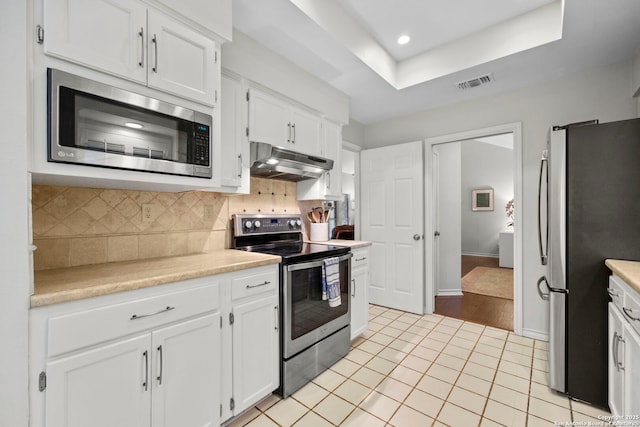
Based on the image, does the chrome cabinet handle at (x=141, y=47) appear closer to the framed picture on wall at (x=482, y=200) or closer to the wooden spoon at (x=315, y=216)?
the wooden spoon at (x=315, y=216)

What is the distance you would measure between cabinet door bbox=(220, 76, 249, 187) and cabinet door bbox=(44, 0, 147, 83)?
0.62m

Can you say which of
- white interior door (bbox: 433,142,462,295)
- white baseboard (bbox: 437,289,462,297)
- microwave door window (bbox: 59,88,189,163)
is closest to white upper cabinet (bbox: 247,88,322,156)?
microwave door window (bbox: 59,88,189,163)

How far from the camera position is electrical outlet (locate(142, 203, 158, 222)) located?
6.00 ft

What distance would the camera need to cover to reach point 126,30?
52.2 inches

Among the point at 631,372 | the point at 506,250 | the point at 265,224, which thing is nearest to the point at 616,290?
the point at 631,372

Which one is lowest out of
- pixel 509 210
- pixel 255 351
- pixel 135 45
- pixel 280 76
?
pixel 255 351

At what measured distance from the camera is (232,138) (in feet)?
6.63

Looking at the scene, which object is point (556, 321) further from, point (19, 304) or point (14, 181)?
point (14, 181)

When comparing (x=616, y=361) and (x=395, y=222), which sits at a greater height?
(x=395, y=222)

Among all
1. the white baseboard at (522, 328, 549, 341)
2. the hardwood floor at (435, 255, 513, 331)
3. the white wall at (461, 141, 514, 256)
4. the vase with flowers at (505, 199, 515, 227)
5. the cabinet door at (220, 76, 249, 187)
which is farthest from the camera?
the white wall at (461, 141, 514, 256)

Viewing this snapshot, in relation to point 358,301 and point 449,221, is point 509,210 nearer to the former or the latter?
point 449,221

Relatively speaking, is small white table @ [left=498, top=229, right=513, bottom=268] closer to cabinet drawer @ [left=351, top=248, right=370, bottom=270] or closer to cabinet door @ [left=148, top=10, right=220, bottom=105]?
cabinet drawer @ [left=351, top=248, right=370, bottom=270]

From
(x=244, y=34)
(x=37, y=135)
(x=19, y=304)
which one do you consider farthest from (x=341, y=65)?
(x=19, y=304)

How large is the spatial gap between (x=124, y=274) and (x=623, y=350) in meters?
2.50
